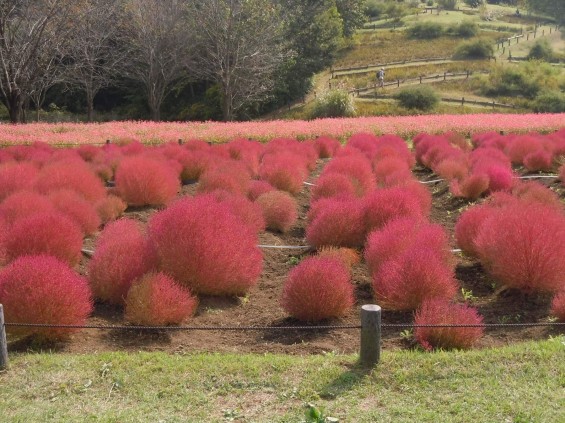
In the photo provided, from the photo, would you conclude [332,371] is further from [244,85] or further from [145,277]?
[244,85]

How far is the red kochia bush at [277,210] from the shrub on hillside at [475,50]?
49.2 m

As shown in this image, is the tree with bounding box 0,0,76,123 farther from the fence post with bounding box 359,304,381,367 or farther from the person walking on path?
the fence post with bounding box 359,304,381,367

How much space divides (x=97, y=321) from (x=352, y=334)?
2.52 metres

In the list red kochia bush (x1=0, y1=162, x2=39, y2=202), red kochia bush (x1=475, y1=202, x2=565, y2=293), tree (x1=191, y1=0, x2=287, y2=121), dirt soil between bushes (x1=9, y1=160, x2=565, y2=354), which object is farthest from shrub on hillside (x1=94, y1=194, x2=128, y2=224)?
tree (x1=191, y1=0, x2=287, y2=121)

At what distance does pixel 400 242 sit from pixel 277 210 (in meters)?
3.34

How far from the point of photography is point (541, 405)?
4.23 m

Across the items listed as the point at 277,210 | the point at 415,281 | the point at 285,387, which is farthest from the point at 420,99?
the point at 285,387

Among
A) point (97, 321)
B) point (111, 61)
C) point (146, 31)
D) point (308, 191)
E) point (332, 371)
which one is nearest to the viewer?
point (332, 371)

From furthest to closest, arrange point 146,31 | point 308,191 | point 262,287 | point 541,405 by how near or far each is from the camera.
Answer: point 146,31
point 308,191
point 262,287
point 541,405

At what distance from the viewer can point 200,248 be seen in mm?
6488

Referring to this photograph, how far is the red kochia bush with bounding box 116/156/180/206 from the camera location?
11.1 metres

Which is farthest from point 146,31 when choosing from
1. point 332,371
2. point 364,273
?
point 332,371

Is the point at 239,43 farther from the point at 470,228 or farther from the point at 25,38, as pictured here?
the point at 470,228

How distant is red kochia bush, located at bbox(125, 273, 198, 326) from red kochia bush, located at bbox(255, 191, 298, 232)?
405cm
